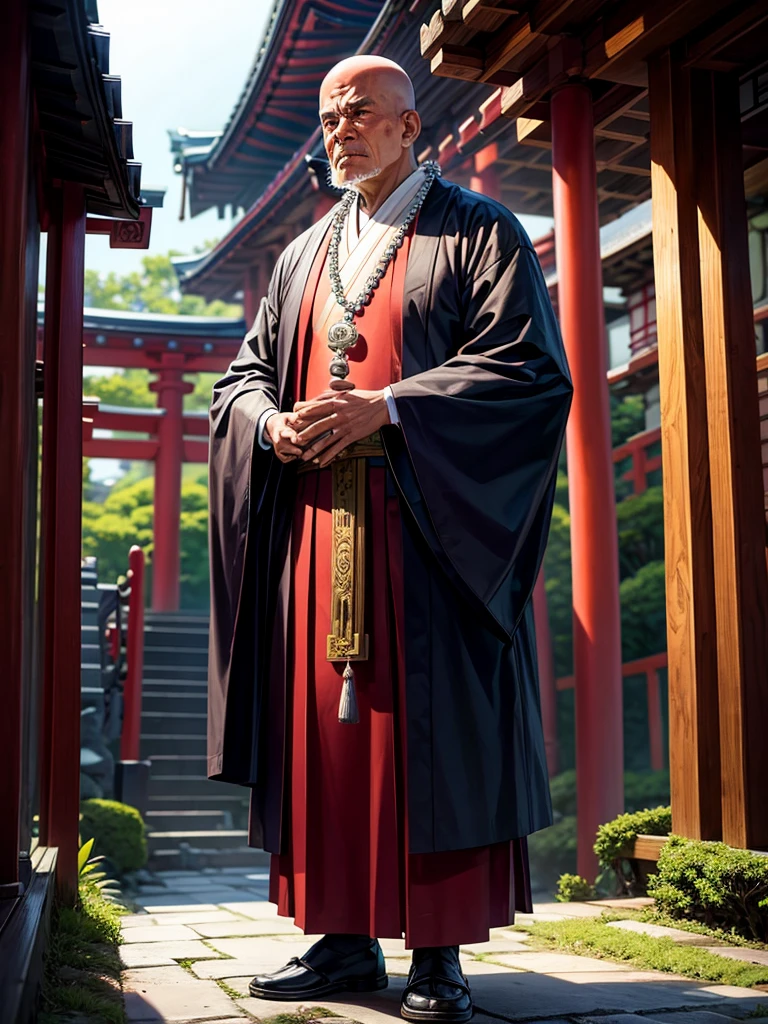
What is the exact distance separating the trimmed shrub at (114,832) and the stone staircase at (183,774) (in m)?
2.36

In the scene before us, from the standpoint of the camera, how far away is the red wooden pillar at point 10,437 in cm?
276

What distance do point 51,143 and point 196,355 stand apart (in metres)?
14.6

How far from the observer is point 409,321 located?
10.0 feet

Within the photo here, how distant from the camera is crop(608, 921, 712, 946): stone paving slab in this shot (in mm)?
3771

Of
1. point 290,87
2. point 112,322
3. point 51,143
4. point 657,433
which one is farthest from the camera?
point 112,322

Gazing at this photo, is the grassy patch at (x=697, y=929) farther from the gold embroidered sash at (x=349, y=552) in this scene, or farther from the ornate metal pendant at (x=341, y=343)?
the ornate metal pendant at (x=341, y=343)

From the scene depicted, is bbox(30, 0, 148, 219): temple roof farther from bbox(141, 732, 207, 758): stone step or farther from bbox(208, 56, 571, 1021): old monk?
bbox(141, 732, 207, 758): stone step

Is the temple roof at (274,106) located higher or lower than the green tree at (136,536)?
higher

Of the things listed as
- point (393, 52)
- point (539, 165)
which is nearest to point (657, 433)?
point (539, 165)

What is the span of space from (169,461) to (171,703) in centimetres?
551

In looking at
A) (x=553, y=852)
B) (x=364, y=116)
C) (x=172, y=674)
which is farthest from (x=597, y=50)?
(x=172, y=674)

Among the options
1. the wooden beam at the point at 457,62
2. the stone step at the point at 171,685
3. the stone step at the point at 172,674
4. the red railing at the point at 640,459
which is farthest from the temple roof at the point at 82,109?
the stone step at the point at 172,674

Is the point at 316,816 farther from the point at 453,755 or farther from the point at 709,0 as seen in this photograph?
the point at 709,0

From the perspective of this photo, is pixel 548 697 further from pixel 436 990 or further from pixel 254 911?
pixel 436 990
